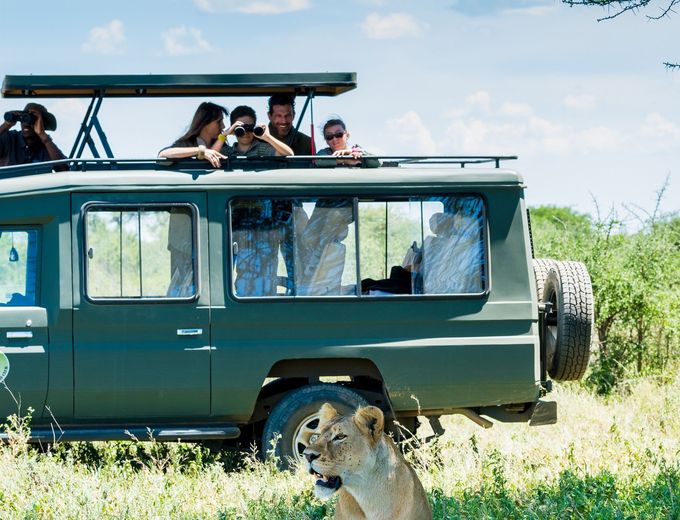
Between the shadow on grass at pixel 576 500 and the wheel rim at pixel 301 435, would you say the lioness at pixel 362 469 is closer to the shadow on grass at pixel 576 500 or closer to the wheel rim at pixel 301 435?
the shadow on grass at pixel 576 500

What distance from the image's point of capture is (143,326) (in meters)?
7.68

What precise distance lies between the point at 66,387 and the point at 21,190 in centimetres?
140

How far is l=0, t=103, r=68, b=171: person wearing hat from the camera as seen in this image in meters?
8.60

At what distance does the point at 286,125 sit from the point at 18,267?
2388 millimetres

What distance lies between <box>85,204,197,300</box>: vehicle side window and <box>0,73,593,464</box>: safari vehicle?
14 millimetres

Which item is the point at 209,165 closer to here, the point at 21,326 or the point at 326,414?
the point at 21,326

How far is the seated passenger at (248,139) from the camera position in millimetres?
8211

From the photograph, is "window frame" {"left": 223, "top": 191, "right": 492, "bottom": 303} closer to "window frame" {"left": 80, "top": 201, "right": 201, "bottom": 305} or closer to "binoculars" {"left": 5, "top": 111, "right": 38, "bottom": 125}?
"window frame" {"left": 80, "top": 201, "right": 201, "bottom": 305}

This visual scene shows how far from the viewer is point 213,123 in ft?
28.1

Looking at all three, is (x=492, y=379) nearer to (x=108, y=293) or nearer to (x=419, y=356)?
(x=419, y=356)

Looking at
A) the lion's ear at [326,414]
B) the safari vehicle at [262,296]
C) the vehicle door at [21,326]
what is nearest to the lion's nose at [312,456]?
the lion's ear at [326,414]

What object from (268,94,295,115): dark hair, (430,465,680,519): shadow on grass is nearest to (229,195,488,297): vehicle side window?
(268,94,295,115): dark hair

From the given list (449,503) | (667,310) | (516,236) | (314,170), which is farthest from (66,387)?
(667,310)

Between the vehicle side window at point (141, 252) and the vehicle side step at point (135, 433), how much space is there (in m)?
0.94
